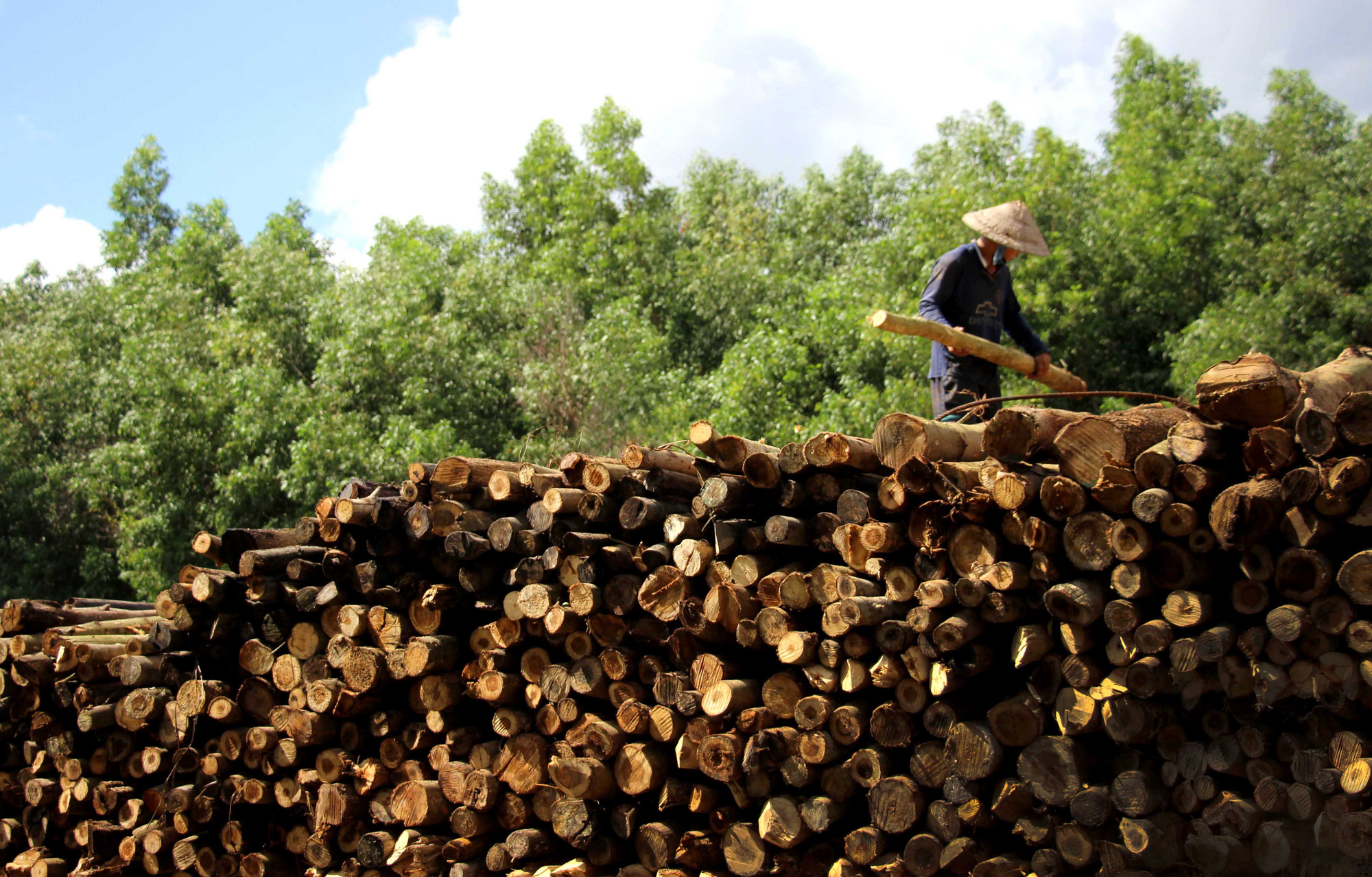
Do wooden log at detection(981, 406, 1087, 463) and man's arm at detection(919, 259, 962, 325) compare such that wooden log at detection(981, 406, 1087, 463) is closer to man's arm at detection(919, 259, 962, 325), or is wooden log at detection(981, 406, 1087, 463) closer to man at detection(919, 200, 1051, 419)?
man at detection(919, 200, 1051, 419)

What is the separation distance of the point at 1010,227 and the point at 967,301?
0.46 m

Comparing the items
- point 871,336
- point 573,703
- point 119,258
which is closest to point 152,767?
point 573,703

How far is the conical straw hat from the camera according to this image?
18.2ft

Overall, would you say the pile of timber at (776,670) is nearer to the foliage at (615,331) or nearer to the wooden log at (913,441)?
the wooden log at (913,441)

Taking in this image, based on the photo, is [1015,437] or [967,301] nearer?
[1015,437]

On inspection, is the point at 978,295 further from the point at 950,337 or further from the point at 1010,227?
the point at 950,337

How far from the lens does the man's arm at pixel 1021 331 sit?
19.3 feet

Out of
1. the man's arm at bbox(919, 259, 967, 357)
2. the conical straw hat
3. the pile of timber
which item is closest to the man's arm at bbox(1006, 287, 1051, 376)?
the conical straw hat

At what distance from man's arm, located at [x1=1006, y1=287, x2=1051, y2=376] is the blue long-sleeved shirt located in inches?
0.4

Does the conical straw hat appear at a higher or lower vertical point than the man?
higher

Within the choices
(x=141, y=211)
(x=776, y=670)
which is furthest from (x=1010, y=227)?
(x=141, y=211)

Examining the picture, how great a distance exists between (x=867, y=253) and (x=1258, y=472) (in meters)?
13.0

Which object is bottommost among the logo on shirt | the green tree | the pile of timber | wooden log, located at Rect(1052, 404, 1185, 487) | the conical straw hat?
the pile of timber

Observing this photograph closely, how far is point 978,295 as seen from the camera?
5703mm
